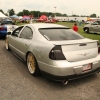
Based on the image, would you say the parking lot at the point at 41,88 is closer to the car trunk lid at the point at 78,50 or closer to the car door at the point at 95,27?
the car trunk lid at the point at 78,50

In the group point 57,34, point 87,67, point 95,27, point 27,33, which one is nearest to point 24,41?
point 27,33

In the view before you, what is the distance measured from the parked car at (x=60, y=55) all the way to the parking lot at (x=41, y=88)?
10.0 inches

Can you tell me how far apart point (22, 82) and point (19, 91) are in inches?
17.7

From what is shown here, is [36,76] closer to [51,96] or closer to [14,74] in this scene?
[14,74]

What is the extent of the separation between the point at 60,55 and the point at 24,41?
1.70m

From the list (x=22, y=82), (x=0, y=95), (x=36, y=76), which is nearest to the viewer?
(x=0, y=95)

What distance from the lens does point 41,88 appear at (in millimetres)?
3457

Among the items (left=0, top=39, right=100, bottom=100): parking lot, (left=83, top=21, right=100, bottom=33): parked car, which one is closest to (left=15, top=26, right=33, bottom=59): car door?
(left=0, top=39, right=100, bottom=100): parking lot

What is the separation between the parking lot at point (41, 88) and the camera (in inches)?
123

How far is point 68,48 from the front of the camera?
3.28 meters

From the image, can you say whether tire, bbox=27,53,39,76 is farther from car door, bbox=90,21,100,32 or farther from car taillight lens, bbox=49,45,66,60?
car door, bbox=90,21,100,32

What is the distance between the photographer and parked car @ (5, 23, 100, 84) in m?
3.23

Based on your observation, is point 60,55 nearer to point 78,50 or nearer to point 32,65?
point 78,50

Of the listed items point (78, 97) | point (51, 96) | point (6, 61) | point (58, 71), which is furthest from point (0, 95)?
point (6, 61)
